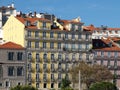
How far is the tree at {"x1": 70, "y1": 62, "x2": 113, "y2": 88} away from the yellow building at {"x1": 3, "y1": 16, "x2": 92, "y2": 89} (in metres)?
3.95

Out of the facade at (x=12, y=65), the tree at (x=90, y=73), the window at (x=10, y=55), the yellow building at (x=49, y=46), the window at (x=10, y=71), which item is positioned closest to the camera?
the facade at (x=12, y=65)

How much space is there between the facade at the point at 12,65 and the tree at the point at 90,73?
29.2ft

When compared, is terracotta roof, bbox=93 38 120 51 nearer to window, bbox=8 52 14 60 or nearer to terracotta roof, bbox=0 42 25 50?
terracotta roof, bbox=0 42 25 50

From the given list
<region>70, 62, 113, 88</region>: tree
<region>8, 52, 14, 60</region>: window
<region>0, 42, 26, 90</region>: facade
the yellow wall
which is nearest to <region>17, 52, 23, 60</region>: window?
<region>0, 42, 26, 90</region>: facade

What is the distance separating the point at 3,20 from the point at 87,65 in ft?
99.1

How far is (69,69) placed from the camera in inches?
4296

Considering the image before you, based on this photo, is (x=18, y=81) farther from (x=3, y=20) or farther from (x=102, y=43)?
(x=3, y=20)

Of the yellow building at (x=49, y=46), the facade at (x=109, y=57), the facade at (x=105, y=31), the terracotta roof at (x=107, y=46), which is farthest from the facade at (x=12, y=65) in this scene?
the facade at (x=105, y=31)

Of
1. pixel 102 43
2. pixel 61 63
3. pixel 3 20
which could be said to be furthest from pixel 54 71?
pixel 3 20

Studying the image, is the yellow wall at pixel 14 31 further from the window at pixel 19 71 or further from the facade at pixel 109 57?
the facade at pixel 109 57

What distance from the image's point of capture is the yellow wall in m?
107

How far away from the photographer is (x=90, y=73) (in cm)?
10506

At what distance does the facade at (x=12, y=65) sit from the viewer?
104062 millimetres

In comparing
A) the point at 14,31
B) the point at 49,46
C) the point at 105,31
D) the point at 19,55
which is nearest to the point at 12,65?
the point at 19,55
